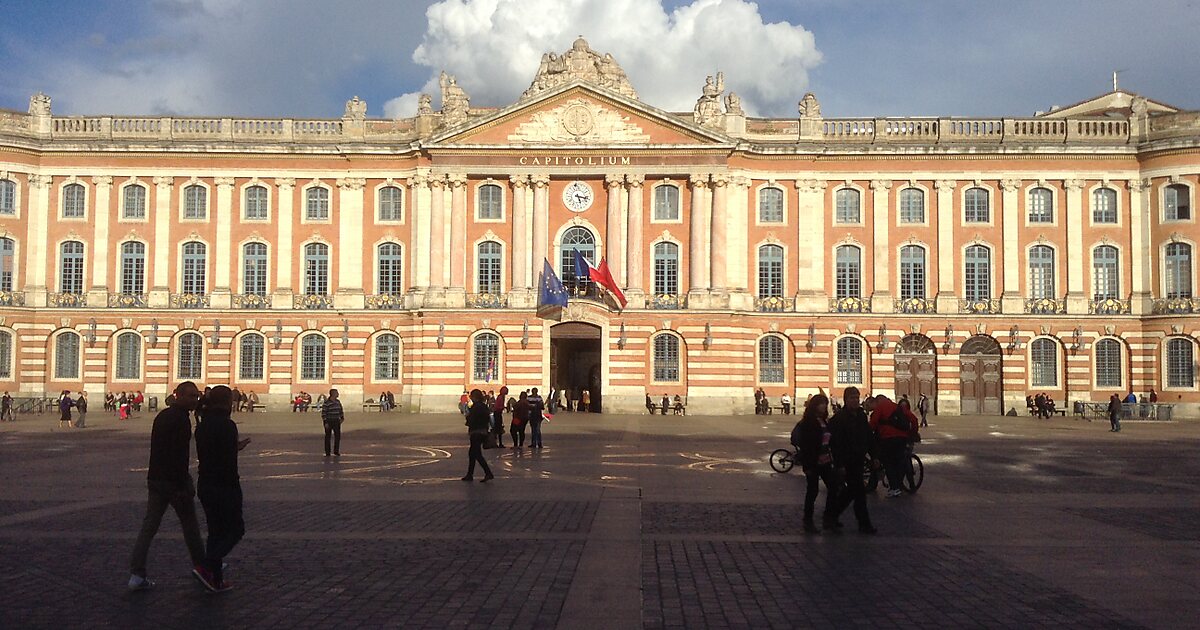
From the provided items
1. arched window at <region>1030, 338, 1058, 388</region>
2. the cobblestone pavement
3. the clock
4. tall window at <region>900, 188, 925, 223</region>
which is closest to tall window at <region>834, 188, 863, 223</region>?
tall window at <region>900, 188, 925, 223</region>

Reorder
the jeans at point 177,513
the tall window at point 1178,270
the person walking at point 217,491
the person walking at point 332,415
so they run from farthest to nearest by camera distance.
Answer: the tall window at point 1178,270 < the person walking at point 332,415 < the jeans at point 177,513 < the person walking at point 217,491

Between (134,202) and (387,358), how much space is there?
1608cm

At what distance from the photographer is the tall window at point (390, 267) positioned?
187 ft

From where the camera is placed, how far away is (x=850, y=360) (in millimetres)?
56094

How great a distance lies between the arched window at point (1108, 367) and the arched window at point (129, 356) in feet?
167

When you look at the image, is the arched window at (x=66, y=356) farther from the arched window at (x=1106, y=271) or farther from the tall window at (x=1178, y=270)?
the tall window at (x=1178, y=270)

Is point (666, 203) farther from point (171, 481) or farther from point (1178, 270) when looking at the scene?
point (171, 481)

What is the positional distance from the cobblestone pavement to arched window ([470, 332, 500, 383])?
92.4 feet

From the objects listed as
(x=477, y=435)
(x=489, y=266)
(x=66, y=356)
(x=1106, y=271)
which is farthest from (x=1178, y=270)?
(x=66, y=356)

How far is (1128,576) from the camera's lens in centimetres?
1185

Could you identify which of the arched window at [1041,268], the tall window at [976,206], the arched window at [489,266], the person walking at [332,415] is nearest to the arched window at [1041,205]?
the arched window at [1041,268]

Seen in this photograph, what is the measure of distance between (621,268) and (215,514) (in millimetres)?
45017

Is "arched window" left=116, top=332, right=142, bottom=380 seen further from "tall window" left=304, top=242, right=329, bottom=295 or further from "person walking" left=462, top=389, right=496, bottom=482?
"person walking" left=462, top=389, right=496, bottom=482

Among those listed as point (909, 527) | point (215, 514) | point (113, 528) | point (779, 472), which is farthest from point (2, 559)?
point (779, 472)
